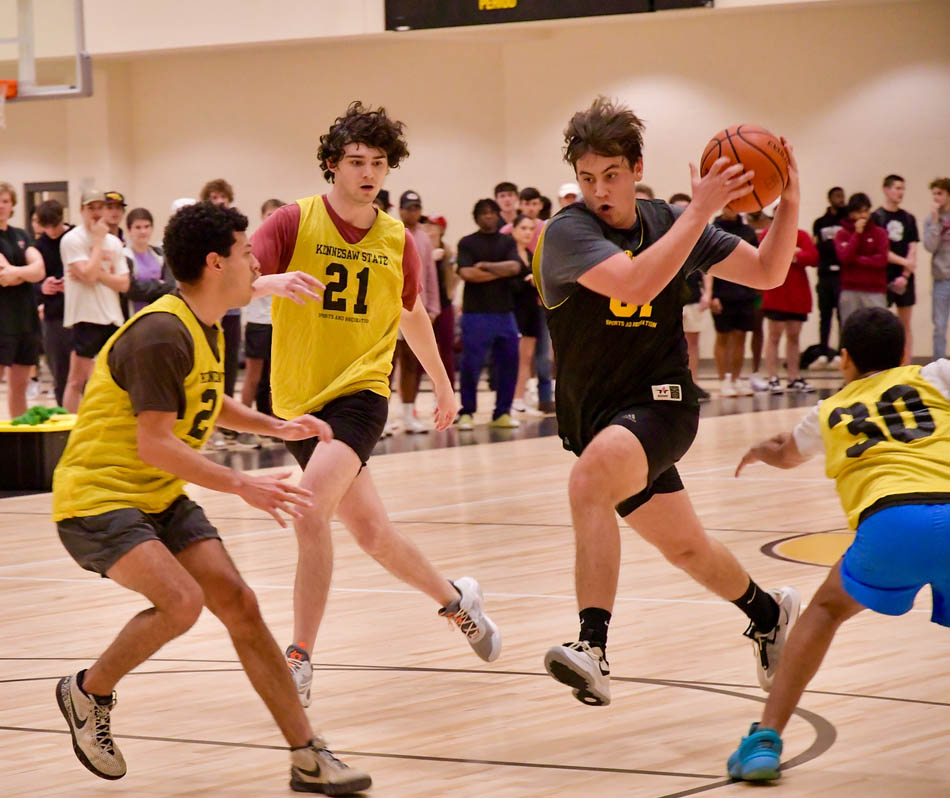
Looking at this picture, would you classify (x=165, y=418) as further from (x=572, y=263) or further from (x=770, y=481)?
(x=770, y=481)

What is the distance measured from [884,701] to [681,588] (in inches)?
75.4

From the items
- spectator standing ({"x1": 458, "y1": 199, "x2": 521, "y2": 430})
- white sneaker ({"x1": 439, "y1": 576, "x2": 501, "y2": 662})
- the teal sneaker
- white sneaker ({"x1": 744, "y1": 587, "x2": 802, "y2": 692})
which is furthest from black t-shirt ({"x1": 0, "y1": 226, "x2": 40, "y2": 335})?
the teal sneaker

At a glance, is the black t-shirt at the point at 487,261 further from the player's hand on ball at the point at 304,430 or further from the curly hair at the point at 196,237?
the curly hair at the point at 196,237

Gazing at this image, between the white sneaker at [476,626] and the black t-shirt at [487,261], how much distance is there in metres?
7.49

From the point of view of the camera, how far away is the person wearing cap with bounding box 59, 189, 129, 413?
10.8 m

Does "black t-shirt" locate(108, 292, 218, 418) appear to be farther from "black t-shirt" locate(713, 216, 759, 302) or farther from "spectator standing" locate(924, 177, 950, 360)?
"spectator standing" locate(924, 177, 950, 360)

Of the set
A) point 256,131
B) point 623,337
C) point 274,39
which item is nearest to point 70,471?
point 623,337

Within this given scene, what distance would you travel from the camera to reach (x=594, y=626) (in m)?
4.08

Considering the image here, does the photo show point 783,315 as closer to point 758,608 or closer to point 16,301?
point 16,301

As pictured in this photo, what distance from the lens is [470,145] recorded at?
66.6ft

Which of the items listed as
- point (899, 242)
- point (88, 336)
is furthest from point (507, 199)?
point (88, 336)

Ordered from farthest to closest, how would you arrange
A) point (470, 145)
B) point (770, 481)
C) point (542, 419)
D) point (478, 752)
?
point (470, 145) → point (542, 419) → point (770, 481) → point (478, 752)

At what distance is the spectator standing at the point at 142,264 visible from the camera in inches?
431

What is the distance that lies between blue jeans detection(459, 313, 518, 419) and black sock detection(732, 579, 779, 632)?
7943 millimetres
